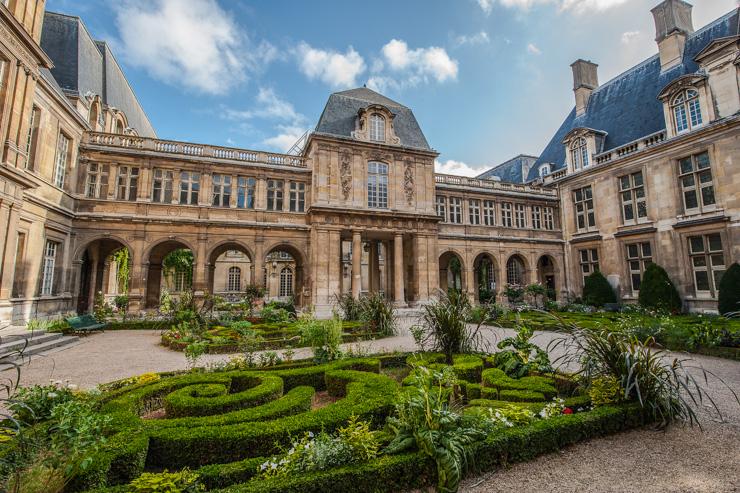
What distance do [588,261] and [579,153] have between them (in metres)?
6.99

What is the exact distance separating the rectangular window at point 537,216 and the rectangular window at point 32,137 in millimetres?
26638

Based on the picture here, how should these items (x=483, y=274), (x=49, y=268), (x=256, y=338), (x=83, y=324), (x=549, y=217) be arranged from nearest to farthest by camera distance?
(x=256, y=338)
(x=83, y=324)
(x=49, y=268)
(x=549, y=217)
(x=483, y=274)

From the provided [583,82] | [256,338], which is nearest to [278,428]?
[256,338]

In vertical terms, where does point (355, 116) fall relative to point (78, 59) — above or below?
below

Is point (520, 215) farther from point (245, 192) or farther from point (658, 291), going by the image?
point (245, 192)

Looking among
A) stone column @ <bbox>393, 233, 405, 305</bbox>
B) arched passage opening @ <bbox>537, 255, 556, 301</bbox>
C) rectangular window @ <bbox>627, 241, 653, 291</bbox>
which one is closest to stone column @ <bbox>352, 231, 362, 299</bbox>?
stone column @ <bbox>393, 233, 405, 305</bbox>

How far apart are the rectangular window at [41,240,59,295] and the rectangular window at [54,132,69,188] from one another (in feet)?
8.66

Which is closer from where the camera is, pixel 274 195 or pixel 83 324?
pixel 83 324

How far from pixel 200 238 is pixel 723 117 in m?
25.1

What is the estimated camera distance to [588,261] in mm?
21875

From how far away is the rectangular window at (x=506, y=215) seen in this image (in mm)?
23812

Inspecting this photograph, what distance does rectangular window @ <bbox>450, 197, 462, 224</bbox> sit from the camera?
74.1 ft

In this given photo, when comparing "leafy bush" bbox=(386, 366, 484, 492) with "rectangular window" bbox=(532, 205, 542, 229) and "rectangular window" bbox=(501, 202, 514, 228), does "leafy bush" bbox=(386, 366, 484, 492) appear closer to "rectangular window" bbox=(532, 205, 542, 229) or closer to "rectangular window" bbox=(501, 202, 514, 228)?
"rectangular window" bbox=(501, 202, 514, 228)

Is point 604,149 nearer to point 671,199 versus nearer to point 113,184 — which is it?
point 671,199
